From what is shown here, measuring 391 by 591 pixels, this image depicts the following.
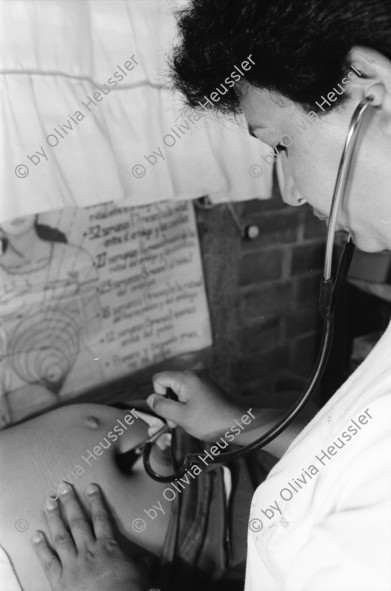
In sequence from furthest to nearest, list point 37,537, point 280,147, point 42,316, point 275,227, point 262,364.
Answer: point 262,364 < point 275,227 < point 42,316 < point 37,537 < point 280,147

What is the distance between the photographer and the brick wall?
147 centimetres

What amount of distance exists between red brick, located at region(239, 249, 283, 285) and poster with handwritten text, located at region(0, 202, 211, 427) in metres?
0.14

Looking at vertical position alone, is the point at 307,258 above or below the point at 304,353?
above

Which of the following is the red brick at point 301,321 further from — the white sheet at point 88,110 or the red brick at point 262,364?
the white sheet at point 88,110

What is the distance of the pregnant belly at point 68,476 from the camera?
0.84m

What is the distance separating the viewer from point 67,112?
3.23 ft

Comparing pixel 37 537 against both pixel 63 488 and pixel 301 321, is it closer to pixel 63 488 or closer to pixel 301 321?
pixel 63 488

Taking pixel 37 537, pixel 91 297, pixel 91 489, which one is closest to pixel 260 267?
pixel 91 297

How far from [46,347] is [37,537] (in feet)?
1.43

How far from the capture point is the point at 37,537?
2.74ft

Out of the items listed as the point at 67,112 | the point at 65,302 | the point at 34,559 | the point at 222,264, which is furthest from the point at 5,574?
the point at 222,264

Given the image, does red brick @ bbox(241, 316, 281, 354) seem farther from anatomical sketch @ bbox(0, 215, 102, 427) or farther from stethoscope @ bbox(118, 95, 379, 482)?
stethoscope @ bbox(118, 95, 379, 482)

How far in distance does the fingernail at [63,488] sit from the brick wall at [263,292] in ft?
2.32

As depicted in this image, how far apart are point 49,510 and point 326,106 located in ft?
2.27
